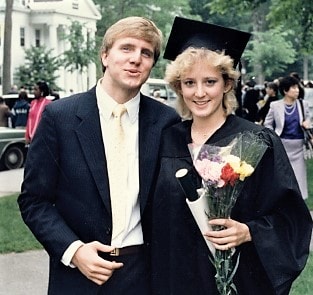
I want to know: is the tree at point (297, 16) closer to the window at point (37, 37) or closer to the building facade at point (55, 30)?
the building facade at point (55, 30)

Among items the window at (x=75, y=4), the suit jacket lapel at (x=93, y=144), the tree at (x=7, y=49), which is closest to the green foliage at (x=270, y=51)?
the window at (x=75, y=4)

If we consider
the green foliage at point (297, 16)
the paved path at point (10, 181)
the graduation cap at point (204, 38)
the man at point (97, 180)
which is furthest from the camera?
the green foliage at point (297, 16)

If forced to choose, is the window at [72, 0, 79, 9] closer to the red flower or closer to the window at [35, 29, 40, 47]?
the window at [35, 29, 40, 47]

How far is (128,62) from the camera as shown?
304 centimetres

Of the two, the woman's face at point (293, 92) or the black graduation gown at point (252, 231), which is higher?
the black graduation gown at point (252, 231)

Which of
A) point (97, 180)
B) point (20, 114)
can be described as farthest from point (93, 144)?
point (20, 114)

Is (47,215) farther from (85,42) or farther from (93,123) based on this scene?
(85,42)

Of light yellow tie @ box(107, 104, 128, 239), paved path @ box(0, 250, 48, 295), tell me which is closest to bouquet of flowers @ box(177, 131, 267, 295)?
light yellow tie @ box(107, 104, 128, 239)

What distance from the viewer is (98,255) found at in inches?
115

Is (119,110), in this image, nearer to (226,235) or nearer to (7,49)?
(226,235)

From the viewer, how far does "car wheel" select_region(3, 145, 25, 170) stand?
1612 centimetres

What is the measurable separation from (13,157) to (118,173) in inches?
531

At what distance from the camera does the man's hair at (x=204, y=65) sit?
10.00ft

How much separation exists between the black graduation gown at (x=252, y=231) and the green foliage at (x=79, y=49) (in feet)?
141
